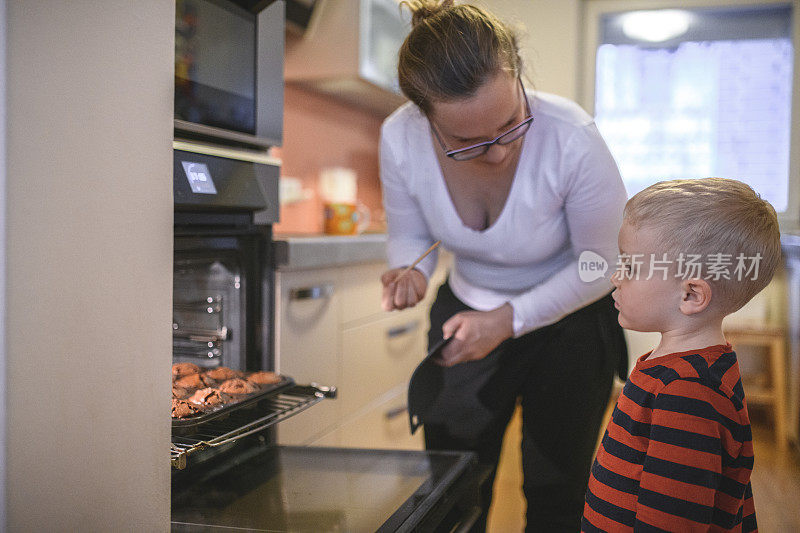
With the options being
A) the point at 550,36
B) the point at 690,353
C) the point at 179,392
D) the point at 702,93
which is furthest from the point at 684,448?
the point at 179,392

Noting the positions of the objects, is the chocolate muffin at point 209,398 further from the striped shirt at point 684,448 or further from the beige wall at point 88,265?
the striped shirt at point 684,448

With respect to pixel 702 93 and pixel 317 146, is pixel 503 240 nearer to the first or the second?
pixel 702 93

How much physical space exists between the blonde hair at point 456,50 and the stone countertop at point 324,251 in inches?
21.4

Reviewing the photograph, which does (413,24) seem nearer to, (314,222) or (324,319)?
(324,319)

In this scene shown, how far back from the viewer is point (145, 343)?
70 centimetres

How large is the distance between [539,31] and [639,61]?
0.12 m

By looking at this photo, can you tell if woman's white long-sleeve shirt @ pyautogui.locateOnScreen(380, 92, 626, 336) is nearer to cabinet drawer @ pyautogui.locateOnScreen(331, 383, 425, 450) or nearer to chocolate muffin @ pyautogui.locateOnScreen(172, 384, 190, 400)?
chocolate muffin @ pyautogui.locateOnScreen(172, 384, 190, 400)

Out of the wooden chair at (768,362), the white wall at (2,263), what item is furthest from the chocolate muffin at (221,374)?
the wooden chair at (768,362)

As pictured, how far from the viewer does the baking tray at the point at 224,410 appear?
846 millimetres

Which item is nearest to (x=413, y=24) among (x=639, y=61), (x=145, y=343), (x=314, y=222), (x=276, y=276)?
(x=639, y=61)

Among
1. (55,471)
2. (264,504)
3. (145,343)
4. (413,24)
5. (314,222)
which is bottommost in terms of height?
(264,504)

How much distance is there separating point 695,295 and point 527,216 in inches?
17.2

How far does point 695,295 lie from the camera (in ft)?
1.87

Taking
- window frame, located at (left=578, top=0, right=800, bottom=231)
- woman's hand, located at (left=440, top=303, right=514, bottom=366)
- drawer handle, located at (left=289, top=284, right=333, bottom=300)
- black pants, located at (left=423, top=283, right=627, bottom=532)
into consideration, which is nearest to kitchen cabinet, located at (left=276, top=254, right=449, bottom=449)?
drawer handle, located at (left=289, top=284, right=333, bottom=300)
